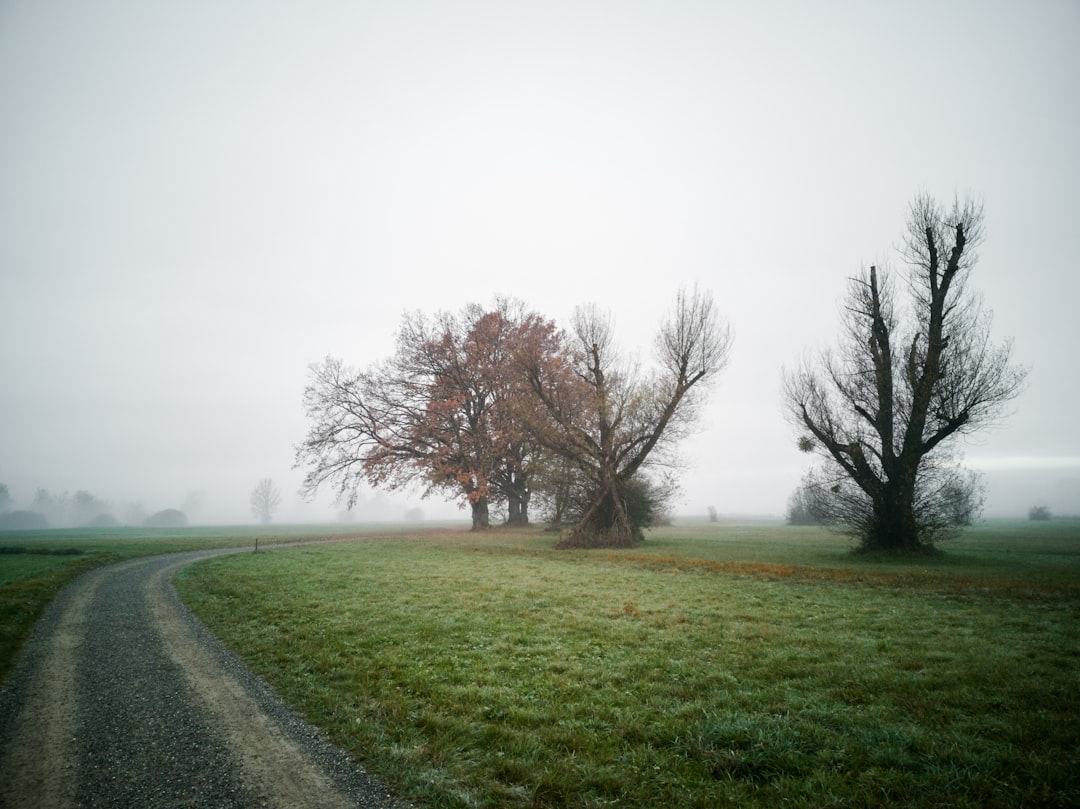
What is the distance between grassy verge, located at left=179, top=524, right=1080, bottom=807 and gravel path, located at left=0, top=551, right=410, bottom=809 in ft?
1.75

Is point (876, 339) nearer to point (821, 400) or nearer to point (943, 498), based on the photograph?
point (821, 400)

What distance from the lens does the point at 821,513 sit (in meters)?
29.4

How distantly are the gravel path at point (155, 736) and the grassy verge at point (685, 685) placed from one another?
1.75 ft

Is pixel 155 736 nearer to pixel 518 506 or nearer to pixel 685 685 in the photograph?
pixel 685 685

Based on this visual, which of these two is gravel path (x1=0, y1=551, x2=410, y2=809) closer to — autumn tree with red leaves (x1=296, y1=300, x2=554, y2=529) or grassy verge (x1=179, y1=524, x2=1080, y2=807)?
grassy verge (x1=179, y1=524, x2=1080, y2=807)

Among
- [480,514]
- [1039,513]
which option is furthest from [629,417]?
[1039,513]

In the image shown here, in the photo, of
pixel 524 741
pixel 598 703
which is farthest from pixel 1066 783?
pixel 524 741

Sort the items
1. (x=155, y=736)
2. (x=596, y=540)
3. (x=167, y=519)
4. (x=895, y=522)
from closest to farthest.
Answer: (x=155, y=736) → (x=895, y=522) → (x=596, y=540) → (x=167, y=519)

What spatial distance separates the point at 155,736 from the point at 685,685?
312 inches

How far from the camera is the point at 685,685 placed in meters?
7.82

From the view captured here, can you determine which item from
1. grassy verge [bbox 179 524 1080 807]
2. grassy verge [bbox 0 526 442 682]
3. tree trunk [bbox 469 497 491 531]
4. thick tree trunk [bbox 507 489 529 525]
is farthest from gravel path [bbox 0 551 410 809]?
thick tree trunk [bbox 507 489 529 525]

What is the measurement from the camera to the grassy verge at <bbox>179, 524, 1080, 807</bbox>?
17.0 ft

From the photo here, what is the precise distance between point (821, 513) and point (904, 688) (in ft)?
82.6

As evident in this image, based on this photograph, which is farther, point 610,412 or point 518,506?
point 518,506
